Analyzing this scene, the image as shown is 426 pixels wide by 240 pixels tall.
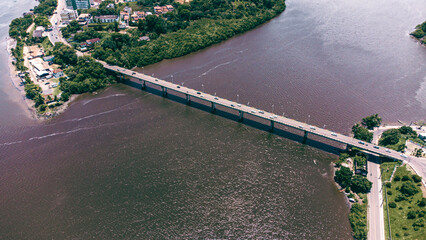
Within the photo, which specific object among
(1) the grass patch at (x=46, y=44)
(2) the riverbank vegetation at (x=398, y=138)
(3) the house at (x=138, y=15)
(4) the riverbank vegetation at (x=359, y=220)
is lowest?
(4) the riverbank vegetation at (x=359, y=220)

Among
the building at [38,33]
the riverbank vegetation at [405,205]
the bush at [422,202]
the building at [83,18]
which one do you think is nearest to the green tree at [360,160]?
the riverbank vegetation at [405,205]

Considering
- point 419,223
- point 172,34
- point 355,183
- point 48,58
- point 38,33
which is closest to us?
point 419,223

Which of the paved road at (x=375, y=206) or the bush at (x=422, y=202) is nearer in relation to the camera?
the paved road at (x=375, y=206)

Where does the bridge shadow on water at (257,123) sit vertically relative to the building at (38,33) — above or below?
Answer: below

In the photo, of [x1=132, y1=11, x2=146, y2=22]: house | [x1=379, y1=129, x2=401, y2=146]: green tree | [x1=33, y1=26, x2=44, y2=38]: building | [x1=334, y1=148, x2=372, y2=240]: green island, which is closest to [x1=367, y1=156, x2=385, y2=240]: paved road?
[x1=334, y1=148, x2=372, y2=240]: green island

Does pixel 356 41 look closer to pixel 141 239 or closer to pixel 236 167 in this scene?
pixel 236 167

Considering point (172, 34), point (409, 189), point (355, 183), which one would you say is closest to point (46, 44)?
point (172, 34)

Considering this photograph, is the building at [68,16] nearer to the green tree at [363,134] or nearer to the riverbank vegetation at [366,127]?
the riverbank vegetation at [366,127]

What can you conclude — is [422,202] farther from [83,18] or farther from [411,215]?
[83,18]
